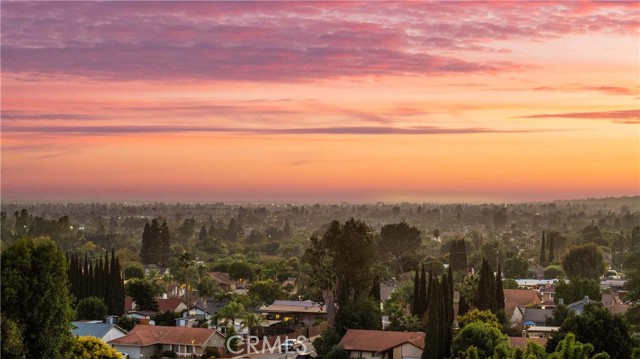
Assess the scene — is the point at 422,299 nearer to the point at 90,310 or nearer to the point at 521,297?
the point at 521,297

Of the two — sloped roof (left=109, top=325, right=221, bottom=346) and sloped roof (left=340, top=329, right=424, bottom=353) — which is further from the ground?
sloped roof (left=340, top=329, right=424, bottom=353)

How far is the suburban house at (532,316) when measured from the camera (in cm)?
6233

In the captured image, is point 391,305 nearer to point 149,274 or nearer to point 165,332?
point 165,332

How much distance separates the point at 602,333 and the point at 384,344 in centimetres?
1264

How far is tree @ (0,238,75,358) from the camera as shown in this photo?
102ft

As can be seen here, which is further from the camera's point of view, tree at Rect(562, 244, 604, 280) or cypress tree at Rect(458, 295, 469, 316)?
tree at Rect(562, 244, 604, 280)

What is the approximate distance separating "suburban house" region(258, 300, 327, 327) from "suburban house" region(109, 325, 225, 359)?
14.4m

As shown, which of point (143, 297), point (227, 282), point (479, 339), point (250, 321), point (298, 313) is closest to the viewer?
point (479, 339)

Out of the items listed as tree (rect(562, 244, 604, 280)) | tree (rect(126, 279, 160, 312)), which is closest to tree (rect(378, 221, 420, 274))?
tree (rect(562, 244, 604, 280))

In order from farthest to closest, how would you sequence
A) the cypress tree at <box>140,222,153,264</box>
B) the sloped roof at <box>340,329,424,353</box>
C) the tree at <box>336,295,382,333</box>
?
the cypress tree at <box>140,222,153,264</box> < the tree at <box>336,295,382,333</box> < the sloped roof at <box>340,329,424,353</box>

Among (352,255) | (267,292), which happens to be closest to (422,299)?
(352,255)

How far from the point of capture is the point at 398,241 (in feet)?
363

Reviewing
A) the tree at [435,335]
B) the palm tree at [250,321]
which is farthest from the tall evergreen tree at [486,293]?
the palm tree at [250,321]

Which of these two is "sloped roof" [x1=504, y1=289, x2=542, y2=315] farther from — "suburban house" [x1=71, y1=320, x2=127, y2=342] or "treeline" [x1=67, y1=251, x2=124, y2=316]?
"suburban house" [x1=71, y1=320, x2=127, y2=342]
